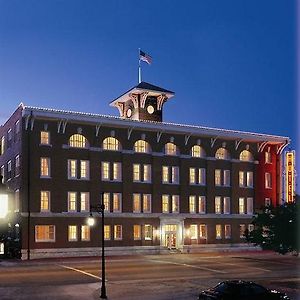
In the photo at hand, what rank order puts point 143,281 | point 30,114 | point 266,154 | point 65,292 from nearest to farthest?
point 65,292, point 143,281, point 30,114, point 266,154

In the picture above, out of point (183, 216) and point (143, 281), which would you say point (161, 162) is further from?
point (143, 281)

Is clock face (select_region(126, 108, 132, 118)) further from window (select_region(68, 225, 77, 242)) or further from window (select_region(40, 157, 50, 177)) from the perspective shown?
window (select_region(68, 225, 77, 242))

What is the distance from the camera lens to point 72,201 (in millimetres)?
62094

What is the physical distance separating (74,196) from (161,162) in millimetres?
11979

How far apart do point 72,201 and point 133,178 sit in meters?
8.08

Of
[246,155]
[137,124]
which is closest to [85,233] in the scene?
[137,124]

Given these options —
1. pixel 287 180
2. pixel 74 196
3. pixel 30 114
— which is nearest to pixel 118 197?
pixel 74 196

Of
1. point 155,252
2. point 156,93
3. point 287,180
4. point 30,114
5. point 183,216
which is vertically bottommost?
point 155,252

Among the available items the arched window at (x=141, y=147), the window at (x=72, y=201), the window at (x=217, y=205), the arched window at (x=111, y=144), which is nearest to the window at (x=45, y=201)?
the window at (x=72, y=201)

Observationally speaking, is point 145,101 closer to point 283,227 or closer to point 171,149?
point 171,149

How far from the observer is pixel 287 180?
236 ft

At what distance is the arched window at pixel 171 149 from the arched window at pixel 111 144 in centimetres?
664

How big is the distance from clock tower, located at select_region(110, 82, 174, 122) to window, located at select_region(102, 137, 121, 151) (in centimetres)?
871

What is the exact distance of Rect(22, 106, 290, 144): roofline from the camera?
197 ft
